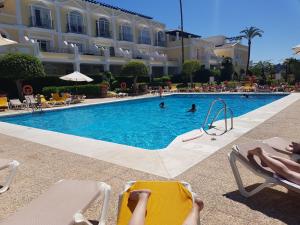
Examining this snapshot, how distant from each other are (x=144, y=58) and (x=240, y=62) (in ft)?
88.3

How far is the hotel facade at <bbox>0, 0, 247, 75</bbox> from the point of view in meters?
26.4

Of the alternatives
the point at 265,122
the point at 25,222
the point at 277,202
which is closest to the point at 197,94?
the point at 265,122

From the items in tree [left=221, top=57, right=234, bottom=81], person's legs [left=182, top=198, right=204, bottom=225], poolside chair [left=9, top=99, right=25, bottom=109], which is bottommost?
poolside chair [left=9, top=99, right=25, bottom=109]

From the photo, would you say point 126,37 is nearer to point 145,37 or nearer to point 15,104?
point 145,37

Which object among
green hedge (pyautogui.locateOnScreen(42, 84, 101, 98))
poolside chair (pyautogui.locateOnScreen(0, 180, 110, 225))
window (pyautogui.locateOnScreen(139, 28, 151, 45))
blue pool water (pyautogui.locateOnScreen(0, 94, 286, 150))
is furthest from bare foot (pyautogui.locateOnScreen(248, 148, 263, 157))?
window (pyautogui.locateOnScreen(139, 28, 151, 45))

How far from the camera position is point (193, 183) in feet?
13.6

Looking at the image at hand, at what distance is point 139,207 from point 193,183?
179cm

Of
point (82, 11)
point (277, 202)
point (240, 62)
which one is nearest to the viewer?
point (277, 202)

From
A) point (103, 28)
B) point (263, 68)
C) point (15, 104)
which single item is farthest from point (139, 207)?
point (263, 68)

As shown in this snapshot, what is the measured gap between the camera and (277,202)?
136 inches

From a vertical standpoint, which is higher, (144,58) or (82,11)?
(82,11)

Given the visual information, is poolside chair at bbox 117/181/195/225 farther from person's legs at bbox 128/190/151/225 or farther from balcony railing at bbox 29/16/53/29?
balcony railing at bbox 29/16/53/29

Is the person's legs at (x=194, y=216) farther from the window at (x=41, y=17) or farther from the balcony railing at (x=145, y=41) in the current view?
the balcony railing at (x=145, y=41)

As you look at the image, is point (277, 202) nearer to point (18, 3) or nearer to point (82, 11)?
point (18, 3)
